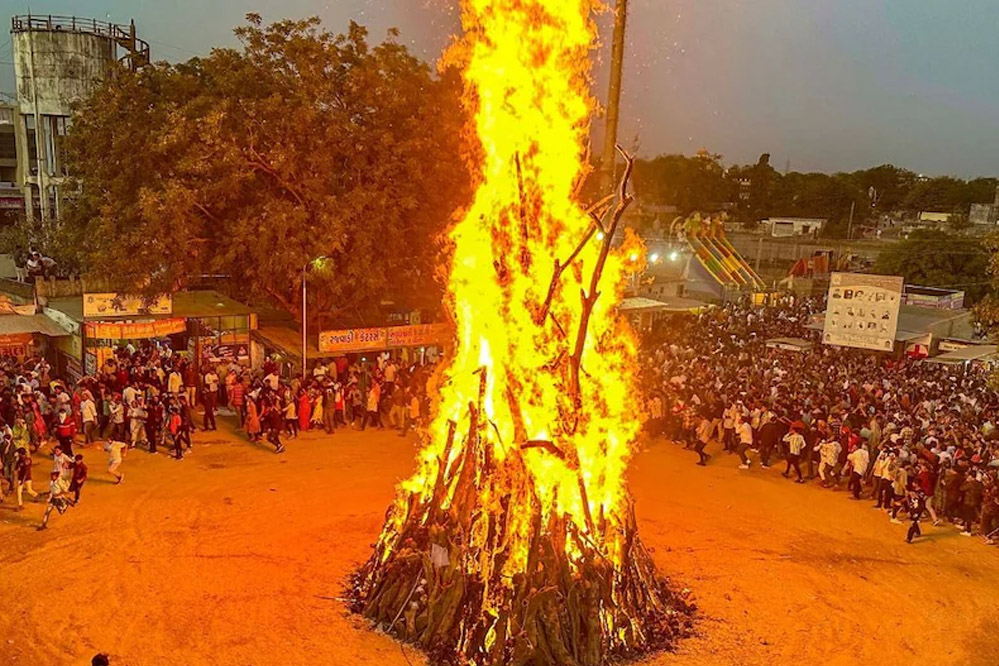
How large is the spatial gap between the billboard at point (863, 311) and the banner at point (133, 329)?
2104cm

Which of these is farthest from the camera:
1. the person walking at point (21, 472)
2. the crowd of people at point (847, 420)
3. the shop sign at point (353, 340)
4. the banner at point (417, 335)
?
the banner at point (417, 335)

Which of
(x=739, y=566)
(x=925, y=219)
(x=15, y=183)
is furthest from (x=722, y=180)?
(x=739, y=566)

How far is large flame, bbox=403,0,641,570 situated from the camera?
33.7ft

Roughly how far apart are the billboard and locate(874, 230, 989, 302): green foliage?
23306 millimetres

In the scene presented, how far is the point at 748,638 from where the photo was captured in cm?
1067

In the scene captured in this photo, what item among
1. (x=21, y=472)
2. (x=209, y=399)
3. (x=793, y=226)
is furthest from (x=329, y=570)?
(x=793, y=226)

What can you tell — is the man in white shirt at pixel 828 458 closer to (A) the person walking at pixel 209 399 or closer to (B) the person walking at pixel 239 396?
(B) the person walking at pixel 239 396

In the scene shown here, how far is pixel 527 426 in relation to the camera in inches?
414

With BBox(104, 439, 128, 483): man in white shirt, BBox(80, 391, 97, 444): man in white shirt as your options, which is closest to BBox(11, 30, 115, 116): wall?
BBox(80, 391, 97, 444): man in white shirt

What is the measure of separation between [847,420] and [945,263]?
32.7 metres

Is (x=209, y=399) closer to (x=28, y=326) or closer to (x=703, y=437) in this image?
(x=28, y=326)

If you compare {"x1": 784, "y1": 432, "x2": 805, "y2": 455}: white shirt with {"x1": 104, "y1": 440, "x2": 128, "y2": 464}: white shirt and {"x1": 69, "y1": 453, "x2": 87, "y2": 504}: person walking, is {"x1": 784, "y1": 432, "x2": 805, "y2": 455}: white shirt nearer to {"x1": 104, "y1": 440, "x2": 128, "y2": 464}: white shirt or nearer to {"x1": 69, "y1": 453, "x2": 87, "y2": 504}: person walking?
{"x1": 104, "y1": 440, "x2": 128, "y2": 464}: white shirt

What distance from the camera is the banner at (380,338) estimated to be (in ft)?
74.1

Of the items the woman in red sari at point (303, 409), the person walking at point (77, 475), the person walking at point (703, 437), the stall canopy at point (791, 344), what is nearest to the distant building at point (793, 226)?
the stall canopy at point (791, 344)
